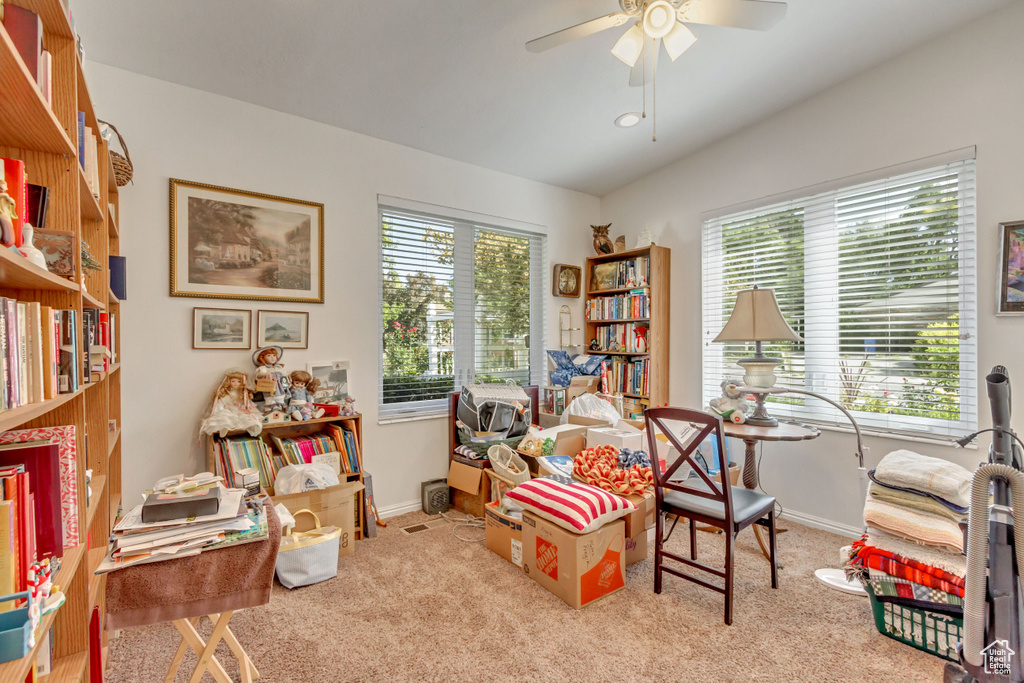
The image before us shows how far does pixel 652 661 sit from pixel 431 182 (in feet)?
10.5

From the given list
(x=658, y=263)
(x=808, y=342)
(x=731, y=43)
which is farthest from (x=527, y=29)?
(x=808, y=342)

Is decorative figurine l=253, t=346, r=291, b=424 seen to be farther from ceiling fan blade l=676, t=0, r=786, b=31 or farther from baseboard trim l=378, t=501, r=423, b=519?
ceiling fan blade l=676, t=0, r=786, b=31

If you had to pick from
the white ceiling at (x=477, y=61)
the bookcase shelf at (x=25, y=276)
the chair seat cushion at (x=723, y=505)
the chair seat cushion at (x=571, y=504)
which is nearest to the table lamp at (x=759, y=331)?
the chair seat cushion at (x=723, y=505)

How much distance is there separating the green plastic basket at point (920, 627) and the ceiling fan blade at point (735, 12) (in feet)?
7.56

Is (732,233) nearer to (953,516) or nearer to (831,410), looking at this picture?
(831,410)

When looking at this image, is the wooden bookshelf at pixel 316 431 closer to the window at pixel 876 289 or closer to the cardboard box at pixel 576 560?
the cardboard box at pixel 576 560

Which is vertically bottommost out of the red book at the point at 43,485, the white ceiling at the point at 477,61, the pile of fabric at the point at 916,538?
the pile of fabric at the point at 916,538

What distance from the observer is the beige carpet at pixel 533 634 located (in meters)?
1.72

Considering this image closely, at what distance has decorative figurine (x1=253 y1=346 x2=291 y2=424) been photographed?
2.73m

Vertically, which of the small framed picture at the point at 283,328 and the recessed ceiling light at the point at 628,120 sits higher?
the recessed ceiling light at the point at 628,120

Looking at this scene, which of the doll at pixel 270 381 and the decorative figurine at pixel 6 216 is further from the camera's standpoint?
the doll at pixel 270 381

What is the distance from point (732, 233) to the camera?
3621mm

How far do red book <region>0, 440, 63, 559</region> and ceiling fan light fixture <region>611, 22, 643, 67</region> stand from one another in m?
2.22

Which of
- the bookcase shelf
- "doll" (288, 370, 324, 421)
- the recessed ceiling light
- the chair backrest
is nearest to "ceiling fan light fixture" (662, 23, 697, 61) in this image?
the recessed ceiling light
